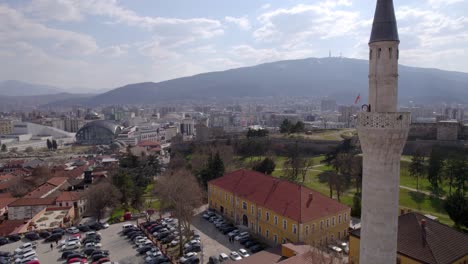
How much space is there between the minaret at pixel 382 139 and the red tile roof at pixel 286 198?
14.9 m

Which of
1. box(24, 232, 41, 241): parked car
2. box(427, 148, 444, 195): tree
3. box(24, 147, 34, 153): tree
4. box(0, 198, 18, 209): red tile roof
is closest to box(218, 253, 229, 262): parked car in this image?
box(24, 232, 41, 241): parked car

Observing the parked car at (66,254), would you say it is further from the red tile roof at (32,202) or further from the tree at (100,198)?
the red tile roof at (32,202)

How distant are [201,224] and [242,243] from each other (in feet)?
21.5

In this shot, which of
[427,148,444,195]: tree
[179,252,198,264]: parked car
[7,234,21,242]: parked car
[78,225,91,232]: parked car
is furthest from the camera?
[427,148,444,195]: tree

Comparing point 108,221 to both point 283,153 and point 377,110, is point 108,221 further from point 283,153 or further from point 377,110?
point 283,153

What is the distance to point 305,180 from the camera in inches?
1805

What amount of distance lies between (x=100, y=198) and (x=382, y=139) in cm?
3184

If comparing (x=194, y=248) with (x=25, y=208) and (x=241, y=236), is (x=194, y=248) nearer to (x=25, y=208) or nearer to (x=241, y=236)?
(x=241, y=236)

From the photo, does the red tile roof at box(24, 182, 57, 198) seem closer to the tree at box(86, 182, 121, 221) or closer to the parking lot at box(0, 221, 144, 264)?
the tree at box(86, 182, 121, 221)

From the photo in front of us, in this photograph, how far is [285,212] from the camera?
2706cm

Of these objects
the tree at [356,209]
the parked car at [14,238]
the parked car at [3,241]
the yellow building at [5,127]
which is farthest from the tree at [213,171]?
the yellow building at [5,127]

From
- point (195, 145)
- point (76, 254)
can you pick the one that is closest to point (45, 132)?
point (195, 145)

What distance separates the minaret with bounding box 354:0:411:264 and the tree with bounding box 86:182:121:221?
101 ft

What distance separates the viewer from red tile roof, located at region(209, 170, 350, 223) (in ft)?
87.8
